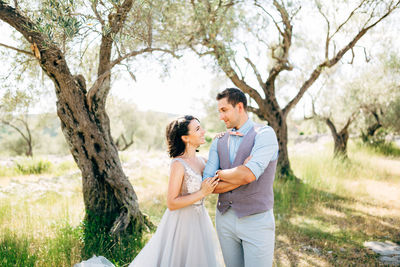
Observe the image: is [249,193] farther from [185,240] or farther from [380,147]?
[380,147]

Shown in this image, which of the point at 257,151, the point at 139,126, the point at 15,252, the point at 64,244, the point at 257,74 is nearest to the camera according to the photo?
the point at 257,151

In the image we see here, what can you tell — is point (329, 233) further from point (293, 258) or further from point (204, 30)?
point (204, 30)

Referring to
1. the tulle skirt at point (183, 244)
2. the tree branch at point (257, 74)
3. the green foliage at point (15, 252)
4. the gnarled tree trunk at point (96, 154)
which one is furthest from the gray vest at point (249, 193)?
the tree branch at point (257, 74)

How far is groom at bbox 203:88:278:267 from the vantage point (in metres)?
2.65

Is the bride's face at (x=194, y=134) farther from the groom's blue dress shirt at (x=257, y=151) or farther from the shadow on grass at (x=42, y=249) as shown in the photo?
the shadow on grass at (x=42, y=249)

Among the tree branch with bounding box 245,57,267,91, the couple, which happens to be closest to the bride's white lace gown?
the couple

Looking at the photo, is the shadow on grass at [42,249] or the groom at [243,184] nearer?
the groom at [243,184]

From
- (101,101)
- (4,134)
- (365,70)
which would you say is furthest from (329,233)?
(4,134)

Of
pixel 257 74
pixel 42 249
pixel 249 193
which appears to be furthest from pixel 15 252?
pixel 257 74

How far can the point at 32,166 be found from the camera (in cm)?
1334

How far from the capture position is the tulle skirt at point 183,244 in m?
3.22

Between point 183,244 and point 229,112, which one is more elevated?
point 229,112

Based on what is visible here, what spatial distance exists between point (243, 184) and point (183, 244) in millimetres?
1142

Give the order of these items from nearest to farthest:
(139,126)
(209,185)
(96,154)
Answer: (209,185)
(96,154)
(139,126)
